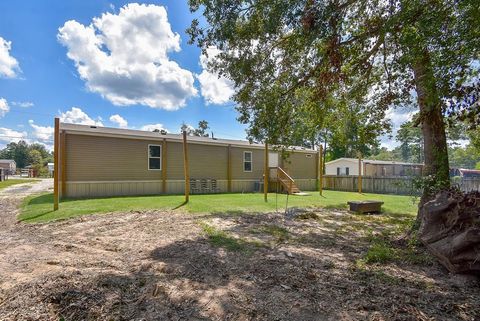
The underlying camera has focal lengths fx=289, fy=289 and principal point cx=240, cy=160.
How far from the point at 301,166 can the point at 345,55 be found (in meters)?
15.4

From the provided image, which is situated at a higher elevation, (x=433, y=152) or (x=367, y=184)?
(x=433, y=152)

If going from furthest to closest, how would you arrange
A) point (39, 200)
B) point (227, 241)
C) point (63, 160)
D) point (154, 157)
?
point (154, 157) < point (63, 160) < point (39, 200) < point (227, 241)

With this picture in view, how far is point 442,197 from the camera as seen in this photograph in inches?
174

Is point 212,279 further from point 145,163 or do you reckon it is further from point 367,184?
point 367,184

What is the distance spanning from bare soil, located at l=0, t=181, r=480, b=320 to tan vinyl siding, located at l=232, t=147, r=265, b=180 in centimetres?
1142

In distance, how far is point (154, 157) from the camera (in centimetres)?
1458

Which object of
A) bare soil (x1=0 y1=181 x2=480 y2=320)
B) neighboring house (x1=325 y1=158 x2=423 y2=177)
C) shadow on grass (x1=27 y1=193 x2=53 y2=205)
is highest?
neighboring house (x1=325 y1=158 x2=423 y2=177)

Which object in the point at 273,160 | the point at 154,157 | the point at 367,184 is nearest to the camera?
the point at 154,157

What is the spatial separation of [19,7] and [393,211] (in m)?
13.4

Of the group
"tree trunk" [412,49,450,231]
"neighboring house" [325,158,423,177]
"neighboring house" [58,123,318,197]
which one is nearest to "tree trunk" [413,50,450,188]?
"tree trunk" [412,49,450,231]

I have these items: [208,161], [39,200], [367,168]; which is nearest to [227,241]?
[39,200]

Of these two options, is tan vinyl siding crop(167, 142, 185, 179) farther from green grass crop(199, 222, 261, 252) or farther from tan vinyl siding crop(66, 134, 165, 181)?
green grass crop(199, 222, 261, 252)

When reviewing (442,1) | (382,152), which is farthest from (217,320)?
(382,152)

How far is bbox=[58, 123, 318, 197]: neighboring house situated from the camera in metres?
12.3
